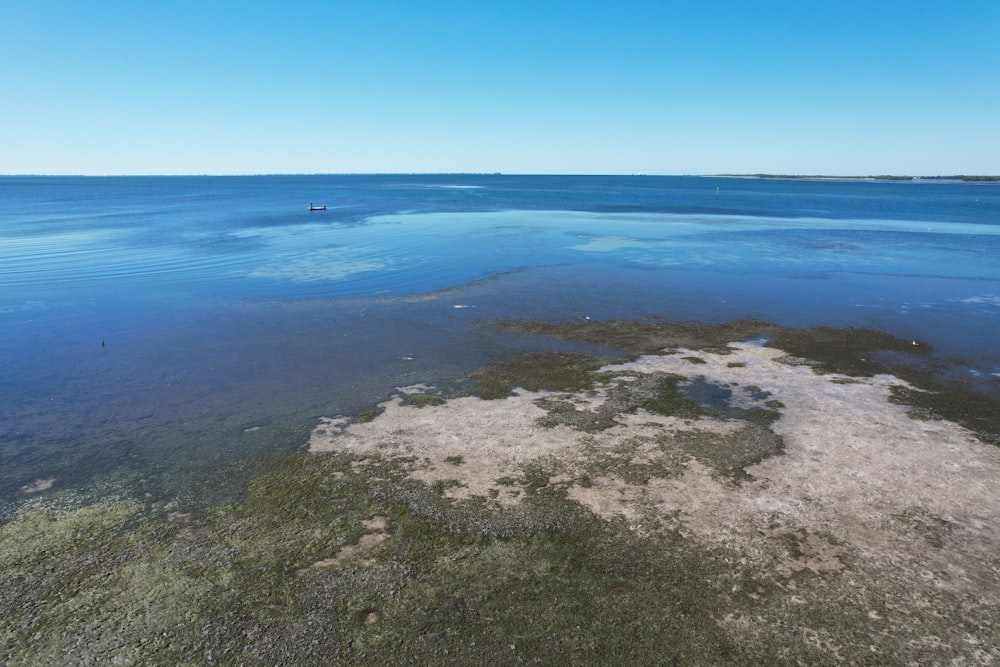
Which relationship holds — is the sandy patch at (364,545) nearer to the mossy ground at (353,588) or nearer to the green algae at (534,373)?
the mossy ground at (353,588)

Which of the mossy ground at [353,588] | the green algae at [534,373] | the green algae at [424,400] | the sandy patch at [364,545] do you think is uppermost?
the green algae at [534,373]

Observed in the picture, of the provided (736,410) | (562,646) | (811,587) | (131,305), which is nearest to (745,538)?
(811,587)

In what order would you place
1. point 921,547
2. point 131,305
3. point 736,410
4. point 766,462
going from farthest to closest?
1. point 131,305
2. point 736,410
3. point 766,462
4. point 921,547

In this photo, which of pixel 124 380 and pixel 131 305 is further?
pixel 131 305

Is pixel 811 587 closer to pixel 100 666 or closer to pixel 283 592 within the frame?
pixel 283 592

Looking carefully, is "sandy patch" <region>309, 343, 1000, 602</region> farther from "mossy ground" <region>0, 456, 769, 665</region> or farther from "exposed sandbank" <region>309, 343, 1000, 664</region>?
"mossy ground" <region>0, 456, 769, 665</region>

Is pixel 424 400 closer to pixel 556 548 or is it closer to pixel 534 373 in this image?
pixel 534 373

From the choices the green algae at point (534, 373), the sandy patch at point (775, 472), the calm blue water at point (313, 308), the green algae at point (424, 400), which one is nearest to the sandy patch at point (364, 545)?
the sandy patch at point (775, 472)
